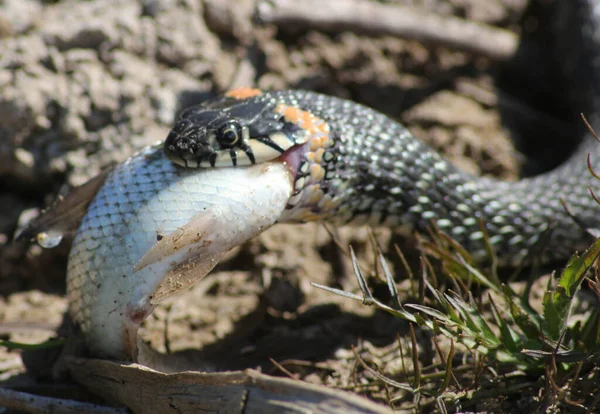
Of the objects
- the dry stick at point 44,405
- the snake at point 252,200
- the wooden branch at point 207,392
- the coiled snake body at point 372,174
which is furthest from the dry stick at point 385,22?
the dry stick at point 44,405

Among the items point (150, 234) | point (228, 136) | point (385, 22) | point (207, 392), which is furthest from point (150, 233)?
point (385, 22)

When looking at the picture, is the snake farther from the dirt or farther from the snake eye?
the dirt

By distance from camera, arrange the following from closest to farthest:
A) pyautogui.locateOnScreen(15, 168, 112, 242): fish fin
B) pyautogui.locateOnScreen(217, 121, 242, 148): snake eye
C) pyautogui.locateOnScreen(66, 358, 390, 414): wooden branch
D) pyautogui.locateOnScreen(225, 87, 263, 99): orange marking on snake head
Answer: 1. pyautogui.locateOnScreen(66, 358, 390, 414): wooden branch
2. pyautogui.locateOnScreen(217, 121, 242, 148): snake eye
3. pyautogui.locateOnScreen(15, 168, 112, 242): fish fin
4. pyautogui.locateOnScreen(225, 87, 263, 99): orange marking on snake head

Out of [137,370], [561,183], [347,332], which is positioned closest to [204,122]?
[137,370]

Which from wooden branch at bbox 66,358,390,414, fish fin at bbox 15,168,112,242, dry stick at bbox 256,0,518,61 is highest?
dry stick at bbox 256,0,518,61

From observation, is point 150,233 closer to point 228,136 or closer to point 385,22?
point 228,136

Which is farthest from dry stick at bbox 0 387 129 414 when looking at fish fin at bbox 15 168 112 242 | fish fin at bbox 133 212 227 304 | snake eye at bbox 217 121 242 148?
snake eye at bbox 217 121 242 148

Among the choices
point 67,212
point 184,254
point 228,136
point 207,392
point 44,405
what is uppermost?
point 228,136

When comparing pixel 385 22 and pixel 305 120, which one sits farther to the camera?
pixel 385 22

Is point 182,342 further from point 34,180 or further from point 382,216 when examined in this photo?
point 34,180
